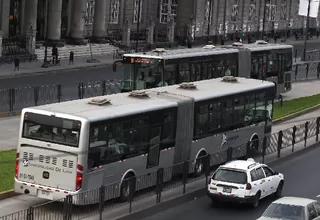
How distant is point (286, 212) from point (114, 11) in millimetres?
67063

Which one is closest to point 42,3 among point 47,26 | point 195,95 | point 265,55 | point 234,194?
point 47,26

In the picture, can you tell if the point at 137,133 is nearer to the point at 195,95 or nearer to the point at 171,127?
the point at 171,127

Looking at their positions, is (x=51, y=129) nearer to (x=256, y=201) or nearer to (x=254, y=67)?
(x=256, y=201)

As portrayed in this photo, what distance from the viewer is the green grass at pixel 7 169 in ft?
88.5

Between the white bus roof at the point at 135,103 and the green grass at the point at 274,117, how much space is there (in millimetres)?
2996

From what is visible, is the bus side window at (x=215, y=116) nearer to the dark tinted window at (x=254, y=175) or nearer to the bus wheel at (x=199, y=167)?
the bus wheel at (x=199, y=167)

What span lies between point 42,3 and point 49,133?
5435 centimetres

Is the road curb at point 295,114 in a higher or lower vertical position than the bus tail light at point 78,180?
lower

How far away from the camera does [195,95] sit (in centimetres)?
3164

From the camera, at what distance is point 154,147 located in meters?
28.8

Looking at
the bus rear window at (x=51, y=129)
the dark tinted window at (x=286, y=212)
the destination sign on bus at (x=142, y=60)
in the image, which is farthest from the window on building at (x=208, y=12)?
the dark tinted window at (x=286, y=212)

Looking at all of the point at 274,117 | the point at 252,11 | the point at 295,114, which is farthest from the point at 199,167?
the point at 252,11

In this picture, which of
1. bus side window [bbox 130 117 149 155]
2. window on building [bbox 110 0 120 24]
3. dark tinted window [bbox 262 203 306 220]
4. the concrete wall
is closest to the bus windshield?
bus side window [bbox 130 117 149 155]

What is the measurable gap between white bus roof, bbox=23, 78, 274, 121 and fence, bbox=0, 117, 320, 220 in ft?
6.73
